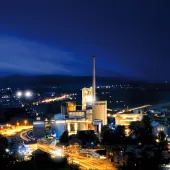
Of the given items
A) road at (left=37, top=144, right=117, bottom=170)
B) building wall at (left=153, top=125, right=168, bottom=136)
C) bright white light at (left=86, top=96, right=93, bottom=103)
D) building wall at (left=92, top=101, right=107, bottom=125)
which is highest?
bright white light at (left=86, top=96, right=93, bottom=103)

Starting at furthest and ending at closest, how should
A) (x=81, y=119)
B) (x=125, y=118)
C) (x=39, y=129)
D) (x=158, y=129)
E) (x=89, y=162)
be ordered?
(x=125, y=118)
(x=81, y=119)
(x=158, y=129)
(x=39, y=129)
(x=89, y=162)

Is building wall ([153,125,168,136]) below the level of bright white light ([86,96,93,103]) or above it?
below

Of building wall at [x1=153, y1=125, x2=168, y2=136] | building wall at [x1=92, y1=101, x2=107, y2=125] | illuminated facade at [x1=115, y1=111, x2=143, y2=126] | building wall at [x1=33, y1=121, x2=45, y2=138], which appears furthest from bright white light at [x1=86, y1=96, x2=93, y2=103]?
building wall at [x1=153, y1=125, x2=168, y2=136]

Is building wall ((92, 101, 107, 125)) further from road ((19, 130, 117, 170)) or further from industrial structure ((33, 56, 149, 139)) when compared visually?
road ((19, 130, 117, 170))

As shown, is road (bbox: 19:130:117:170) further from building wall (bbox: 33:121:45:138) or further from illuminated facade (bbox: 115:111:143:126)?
illuminated facade (bbox: 115:111:143:126)

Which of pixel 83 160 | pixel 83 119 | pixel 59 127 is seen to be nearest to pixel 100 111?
pixel 83 119

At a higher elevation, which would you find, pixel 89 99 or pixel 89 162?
pixel 89 99

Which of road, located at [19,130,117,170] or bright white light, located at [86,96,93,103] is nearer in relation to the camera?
road, located at [19,130,117,170]

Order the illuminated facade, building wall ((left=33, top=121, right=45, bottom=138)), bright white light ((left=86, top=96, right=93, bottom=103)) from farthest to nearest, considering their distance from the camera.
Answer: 1. bright white light ((left=86, top=96, right=93, bottom=103))
2. the illuminated facade
3. building wall ((left=33, top=121, right=45, bottom=138))

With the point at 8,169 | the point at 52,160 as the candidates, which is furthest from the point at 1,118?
the point at 8,169

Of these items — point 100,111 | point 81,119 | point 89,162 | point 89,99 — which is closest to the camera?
→ point 89,162

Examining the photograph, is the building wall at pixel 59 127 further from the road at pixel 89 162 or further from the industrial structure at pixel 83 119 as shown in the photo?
the road at pixel 89 162

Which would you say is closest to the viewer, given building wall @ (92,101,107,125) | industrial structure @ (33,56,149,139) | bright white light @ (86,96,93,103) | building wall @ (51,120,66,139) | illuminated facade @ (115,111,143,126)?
building wall @ (51,120,66,139)

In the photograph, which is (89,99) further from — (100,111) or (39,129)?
(39,129)
